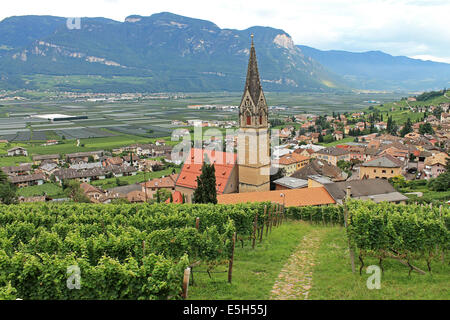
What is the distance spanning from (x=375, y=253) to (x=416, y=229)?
2.00 metres

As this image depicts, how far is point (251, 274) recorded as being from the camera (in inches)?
599

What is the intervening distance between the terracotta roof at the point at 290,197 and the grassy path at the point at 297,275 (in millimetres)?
18514

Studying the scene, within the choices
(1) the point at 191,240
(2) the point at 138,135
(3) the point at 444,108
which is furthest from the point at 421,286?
(3) the point at 444,108

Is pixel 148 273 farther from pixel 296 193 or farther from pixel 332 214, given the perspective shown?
pixel 296 193

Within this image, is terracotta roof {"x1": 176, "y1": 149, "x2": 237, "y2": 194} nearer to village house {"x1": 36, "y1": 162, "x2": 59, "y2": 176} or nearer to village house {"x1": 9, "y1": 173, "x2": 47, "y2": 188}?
village house {"x1": 9, "y1": 173, "x2": 47, "y2": 188}

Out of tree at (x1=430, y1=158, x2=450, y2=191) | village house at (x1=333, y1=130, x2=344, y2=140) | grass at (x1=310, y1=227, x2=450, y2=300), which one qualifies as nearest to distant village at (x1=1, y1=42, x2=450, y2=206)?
village house at (x1=333, y1=130, x2=344, y2=140)

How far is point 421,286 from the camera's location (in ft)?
42.6

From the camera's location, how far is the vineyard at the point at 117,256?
11930mm

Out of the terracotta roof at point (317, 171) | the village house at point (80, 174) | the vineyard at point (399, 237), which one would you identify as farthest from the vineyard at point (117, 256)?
the village house at point (80, 174)

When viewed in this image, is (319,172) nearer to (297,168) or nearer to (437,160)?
(297,168)

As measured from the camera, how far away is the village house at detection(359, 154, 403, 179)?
6694 cm

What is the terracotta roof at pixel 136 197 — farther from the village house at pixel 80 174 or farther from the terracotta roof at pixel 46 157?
the terracotta roof at pixel 46 157

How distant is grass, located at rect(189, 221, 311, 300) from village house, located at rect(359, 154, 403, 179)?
A: 50649 millimetres

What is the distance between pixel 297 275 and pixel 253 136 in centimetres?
2830
